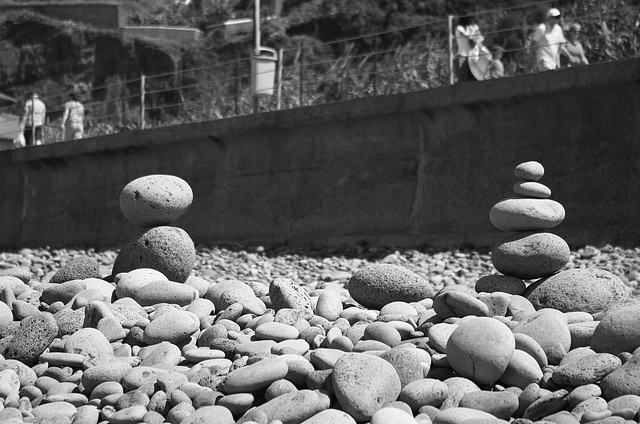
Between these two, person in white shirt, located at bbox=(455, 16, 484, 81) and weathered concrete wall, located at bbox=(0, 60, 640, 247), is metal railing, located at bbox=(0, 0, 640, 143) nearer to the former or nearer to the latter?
person in white shirt, located at bbox=(455, 16, 484, 81)

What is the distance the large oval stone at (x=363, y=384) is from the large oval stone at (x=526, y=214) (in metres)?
2.75

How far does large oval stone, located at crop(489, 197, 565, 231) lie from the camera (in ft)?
27.8

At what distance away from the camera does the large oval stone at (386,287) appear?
8445mm

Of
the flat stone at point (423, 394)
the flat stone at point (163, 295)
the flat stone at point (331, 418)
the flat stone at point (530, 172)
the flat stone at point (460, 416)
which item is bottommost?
the flat stone at point (331, 418)

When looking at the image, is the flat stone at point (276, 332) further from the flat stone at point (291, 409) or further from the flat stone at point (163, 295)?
the flat stone at point (163, 295)

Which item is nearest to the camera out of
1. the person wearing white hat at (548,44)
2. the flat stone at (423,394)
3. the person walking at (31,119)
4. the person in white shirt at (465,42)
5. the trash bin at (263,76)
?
the flat stone at (423,394)

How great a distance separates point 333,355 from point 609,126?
773 cm

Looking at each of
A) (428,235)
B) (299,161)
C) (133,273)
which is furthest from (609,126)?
(133,273)

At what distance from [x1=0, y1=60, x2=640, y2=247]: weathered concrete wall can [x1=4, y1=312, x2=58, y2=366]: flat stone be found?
7371mm

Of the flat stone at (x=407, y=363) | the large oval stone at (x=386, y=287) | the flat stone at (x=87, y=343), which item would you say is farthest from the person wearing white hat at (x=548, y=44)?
the flat stone at (x=407, y=363)

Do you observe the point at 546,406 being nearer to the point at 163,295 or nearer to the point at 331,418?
the point at 331,418

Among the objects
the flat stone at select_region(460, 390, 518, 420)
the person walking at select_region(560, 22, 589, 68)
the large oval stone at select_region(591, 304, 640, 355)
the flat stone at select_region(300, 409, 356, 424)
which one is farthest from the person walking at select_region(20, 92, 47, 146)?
the flat stone at select_region(460, 390, 518, 420)

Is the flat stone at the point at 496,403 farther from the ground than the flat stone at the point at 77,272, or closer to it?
closer to it

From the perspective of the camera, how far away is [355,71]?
21719mm
